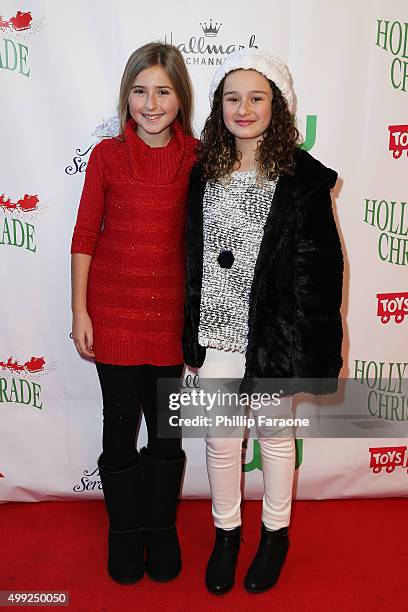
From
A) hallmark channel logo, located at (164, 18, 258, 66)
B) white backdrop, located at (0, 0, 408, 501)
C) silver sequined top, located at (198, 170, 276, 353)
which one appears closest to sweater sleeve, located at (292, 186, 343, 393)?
silver sequined top, located at (198, 170, 276, 353)

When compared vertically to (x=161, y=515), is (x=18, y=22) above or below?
above

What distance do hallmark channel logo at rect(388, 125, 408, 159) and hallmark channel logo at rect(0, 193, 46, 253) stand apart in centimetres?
107

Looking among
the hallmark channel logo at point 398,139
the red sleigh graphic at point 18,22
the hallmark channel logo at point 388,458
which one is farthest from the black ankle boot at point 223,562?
the red sleigh graphic at point 18,22

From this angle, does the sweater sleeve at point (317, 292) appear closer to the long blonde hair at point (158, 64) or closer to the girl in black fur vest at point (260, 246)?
the girl in black fur vest at point (260, 246)

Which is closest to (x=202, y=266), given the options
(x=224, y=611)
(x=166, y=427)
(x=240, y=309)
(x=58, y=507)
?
(x=240, y=309)

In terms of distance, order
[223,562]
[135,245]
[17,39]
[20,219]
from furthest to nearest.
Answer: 1. [20,219]
2. [17,39]
3. [223,562]
4. [135,245]

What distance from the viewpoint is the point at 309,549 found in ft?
5.98

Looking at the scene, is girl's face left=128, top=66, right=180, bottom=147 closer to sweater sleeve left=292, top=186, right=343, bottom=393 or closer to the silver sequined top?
the silver sequined top

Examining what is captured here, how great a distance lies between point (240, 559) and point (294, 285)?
834mm

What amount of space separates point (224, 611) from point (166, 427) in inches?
19.3

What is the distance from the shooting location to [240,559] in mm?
1763

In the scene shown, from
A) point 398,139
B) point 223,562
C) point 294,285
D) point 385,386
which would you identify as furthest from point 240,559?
point 398,139

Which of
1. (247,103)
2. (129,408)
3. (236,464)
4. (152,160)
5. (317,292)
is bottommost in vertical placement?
(236,464)

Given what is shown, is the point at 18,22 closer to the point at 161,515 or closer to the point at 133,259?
the point at 133,259
